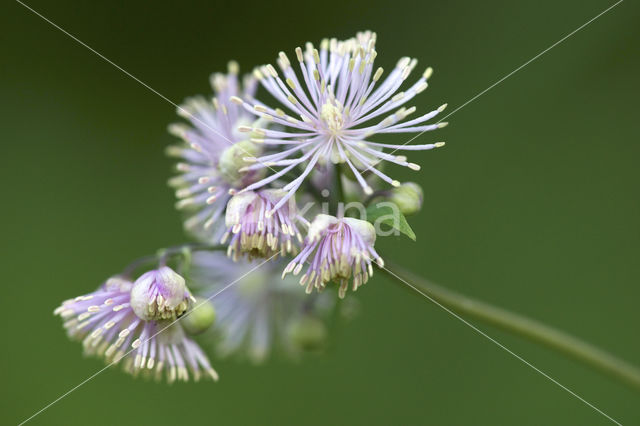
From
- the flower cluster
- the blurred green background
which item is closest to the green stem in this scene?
the flower cluster

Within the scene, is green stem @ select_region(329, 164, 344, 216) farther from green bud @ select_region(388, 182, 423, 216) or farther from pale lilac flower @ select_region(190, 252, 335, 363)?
pale lilac flower @ select_region(190, 252, 335, 363)

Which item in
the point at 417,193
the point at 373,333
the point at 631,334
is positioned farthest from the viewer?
the point at 373,333

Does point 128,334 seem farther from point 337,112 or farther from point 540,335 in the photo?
point 540,335

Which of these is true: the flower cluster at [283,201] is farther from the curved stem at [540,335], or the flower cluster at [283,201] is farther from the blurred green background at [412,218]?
the blurred green background at [412,218]

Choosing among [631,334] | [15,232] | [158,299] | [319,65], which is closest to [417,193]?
[319,65]

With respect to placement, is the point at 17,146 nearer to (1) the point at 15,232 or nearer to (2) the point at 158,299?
(1) the point at 15,232

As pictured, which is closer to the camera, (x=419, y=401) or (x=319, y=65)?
(x=319, y=65)
